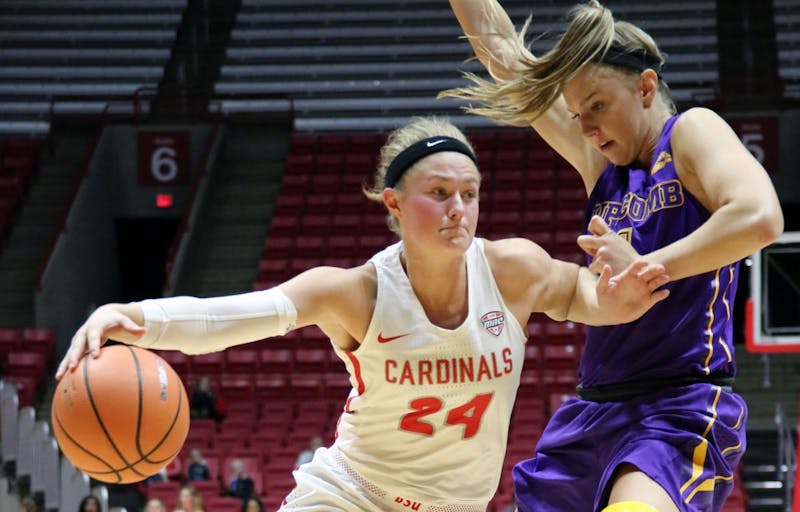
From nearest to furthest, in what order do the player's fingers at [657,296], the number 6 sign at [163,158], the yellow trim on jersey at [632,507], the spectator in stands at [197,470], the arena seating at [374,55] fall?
1. the yellow trim on jersey at [632,507]
2. the player's fingers at [657,296]
3. the spectator in stands at [197,470]
4. the number 6 sign at [163,158]
5. the arena seating at [374,55]

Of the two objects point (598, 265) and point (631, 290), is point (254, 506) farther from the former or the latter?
point (631, 290)

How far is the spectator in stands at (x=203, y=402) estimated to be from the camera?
12.1 meters

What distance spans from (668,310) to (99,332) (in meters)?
1.42

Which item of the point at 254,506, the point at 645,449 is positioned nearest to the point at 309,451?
the point at 254,506

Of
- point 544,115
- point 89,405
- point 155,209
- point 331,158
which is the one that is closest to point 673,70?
point 331,158

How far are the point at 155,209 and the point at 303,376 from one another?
4.52 metres

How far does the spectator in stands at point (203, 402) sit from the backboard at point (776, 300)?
547 centimetres

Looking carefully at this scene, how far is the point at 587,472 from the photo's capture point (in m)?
3.35

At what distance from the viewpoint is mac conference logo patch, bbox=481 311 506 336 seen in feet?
11.5

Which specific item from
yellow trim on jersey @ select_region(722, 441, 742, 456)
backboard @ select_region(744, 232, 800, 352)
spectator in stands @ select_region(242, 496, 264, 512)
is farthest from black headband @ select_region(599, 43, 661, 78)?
spectator in stands @ select_region(242, 496, 264, 512)

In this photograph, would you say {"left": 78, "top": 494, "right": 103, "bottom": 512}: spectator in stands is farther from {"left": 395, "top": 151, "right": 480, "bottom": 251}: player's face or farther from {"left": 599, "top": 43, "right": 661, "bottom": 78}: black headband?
{"left": 599, "top": 43, "right": 661, "bottom": 78}: black headband

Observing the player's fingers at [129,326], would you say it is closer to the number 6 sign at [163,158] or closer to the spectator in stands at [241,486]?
the spectator in stands at [241,486]

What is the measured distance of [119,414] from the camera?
3.18 m

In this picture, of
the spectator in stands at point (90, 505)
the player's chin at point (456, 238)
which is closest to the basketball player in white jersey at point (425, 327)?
the player's chin at point (456, 238)
